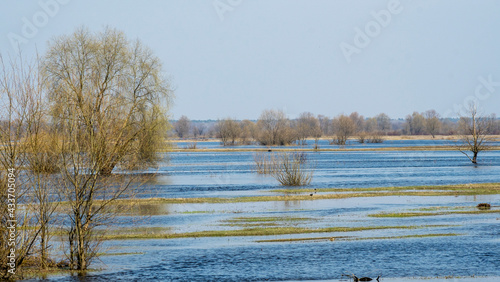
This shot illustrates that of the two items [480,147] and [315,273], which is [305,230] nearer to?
[315,273]

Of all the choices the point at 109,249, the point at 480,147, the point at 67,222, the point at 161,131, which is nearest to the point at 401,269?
the point at 109,249

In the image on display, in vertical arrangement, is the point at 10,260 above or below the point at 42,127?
below

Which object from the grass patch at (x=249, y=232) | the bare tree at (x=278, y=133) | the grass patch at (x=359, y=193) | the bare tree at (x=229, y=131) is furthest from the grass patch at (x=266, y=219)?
the bare tree at (x=229, y=131)

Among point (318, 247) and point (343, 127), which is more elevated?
point (343, 127)

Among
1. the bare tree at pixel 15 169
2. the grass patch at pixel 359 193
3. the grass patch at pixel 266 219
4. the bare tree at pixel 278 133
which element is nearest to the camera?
the bare tree at pixel 15 169

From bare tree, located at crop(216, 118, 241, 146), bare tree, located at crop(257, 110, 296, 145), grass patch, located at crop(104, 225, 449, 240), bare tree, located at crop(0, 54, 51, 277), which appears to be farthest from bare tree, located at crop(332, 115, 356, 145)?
bare tree, located at crop(0, 54, 51, 277)

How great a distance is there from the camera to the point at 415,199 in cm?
3406

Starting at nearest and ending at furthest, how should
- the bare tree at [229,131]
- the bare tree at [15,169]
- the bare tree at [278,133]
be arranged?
the bare tree at [15,169]
the bare tree at [278,133]
the bare tree at [229,131]

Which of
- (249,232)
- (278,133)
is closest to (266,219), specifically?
(249,232)

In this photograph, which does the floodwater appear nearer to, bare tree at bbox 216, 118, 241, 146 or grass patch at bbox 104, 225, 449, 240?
grass patch at bbox 104, 225, 449, 240

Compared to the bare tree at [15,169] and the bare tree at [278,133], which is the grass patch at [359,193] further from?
the bare tree at [278,133]

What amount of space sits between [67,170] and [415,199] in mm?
23559

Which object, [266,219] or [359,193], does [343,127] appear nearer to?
[359,193]

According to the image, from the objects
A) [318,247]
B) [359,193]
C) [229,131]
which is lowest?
[318,247]
